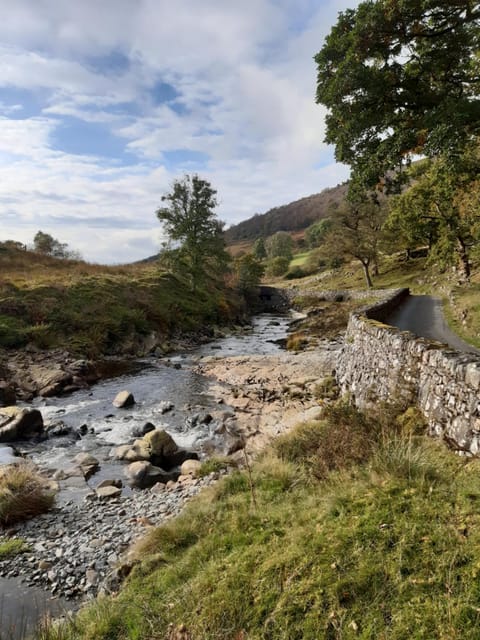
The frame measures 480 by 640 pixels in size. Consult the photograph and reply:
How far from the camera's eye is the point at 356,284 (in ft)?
188

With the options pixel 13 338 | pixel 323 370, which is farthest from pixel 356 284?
pixel 13 338

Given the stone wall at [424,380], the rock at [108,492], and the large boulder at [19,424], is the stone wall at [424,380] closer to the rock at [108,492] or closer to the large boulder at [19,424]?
the rock at [108,492]

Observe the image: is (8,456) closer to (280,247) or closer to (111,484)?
(111,484)

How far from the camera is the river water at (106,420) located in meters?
5.49

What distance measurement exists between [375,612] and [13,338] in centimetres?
2438

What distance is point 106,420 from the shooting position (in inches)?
574

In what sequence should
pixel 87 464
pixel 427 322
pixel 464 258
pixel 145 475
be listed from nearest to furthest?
1. pixel 145 475
2. pixel 87 464
3. pixel 427 322
4. pixel 464 258

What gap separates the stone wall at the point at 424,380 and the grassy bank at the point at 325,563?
0.58 meters

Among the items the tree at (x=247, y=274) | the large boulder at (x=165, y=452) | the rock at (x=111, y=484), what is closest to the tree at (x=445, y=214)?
the large boulder at (x=165, y=452)

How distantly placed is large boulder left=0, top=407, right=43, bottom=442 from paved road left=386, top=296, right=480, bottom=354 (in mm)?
15856

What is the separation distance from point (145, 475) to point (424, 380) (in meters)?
7.75

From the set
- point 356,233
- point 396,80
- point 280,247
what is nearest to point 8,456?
point 396,80

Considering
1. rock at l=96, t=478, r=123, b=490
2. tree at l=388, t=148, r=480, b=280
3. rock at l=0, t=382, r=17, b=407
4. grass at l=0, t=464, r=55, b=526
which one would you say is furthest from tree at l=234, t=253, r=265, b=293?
grass at l=0, t=464, r=55, b=526

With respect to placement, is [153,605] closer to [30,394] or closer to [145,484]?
[145,484]
